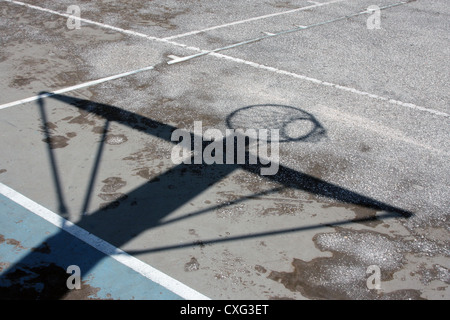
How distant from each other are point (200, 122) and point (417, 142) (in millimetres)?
3310

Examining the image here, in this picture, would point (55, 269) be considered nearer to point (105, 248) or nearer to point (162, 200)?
point (105, 248)

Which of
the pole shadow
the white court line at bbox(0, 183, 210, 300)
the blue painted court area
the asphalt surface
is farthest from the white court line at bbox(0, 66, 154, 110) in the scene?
the blue painted court area

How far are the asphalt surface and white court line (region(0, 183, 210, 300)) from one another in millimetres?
84

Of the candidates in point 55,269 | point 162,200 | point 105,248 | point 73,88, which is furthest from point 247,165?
point 73,88

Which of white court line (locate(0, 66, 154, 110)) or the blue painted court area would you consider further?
white court line (locate(0, 66, 154, 110))

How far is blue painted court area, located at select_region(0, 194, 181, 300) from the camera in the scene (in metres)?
4.09

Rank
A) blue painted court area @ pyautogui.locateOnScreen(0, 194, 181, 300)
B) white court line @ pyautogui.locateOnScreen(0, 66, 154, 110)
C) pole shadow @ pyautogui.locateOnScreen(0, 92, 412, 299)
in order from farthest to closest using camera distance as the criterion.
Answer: white court line @ pyautogui.locateOnScreen(0, 66, 154, 110) < pole shadow @ pyautogui.locateOnScreen(0, 92, 412, 299) < blue painted court area @ pyautogui.locateOnScreen(0, 194, 181, 300)

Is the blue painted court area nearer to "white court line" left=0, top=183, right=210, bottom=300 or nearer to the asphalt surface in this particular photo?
"white court line" left=0, top=183, right=210, bottom=300

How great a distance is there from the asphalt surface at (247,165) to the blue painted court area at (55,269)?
167mm

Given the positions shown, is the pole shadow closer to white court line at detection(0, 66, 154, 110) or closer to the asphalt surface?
the asphalt surface

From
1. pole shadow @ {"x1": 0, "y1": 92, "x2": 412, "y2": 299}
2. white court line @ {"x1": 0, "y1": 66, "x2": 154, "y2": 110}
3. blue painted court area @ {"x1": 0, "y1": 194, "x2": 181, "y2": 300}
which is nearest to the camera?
blue painted court area @ {"x1": 0, "y1": 194, "x2": 181, "y2": 300}

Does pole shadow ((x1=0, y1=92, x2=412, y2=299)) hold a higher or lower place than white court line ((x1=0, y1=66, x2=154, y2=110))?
lower

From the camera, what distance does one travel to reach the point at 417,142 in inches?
265
